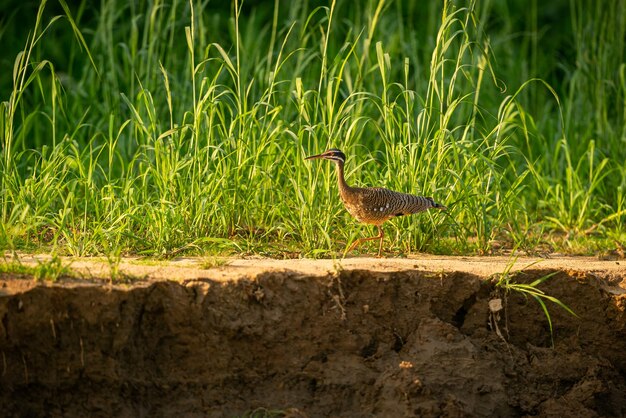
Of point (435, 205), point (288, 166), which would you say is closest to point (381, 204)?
point (435, 205)

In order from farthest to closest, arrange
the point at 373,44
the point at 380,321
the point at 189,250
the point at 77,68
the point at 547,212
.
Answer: the point at 77,68
the point at 373,44
the point at 547,212
the point at 189,250
the point at 380,321

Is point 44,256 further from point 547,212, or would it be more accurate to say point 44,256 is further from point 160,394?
point 547,212

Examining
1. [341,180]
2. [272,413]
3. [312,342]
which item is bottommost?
[272,413]

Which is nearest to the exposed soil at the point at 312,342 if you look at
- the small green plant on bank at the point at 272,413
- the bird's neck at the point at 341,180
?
the small green plant on bank at the point at 272,413

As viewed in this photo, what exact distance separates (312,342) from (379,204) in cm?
100

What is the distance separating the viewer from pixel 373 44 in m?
8.72

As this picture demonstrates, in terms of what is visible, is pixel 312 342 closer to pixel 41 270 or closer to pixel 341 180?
pixel 341 180

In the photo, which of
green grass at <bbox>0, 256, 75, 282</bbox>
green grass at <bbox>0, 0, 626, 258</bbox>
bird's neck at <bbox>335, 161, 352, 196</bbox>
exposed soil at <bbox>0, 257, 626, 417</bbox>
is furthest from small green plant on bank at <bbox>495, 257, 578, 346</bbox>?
green grass at <bbox>0, 256, 75, 282</bbox>

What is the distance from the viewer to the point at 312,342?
5.08 metres

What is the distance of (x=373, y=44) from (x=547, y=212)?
7.32 ft

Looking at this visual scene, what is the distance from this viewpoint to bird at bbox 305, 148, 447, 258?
5.70 meters

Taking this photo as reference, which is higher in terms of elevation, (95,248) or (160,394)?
(95,248)

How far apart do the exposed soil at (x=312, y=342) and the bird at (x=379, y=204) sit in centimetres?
34

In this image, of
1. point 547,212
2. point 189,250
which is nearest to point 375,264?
point 189,250
